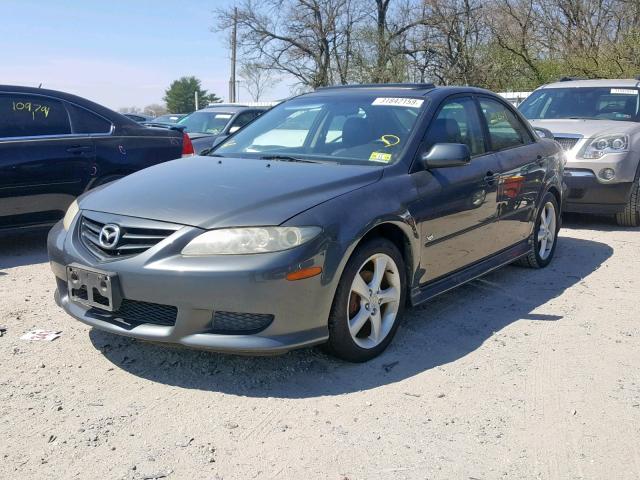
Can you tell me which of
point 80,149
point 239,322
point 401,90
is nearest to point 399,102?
point 401,90

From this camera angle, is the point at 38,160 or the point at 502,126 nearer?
the point at 502,126

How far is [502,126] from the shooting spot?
5.23 m

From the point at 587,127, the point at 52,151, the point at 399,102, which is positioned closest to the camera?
the point at 399,102

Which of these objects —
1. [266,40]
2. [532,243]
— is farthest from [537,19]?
[532,243]

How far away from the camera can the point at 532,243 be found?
561 cm

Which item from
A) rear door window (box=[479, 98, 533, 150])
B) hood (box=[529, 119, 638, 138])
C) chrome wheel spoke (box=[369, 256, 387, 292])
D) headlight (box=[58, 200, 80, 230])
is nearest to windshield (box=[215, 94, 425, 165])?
chrome wheel spoke (box=[369, 256, 387, 292])

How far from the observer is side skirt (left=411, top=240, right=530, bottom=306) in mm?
4066

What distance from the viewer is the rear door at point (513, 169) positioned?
4961mm

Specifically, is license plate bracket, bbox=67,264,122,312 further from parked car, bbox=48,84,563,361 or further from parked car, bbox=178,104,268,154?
parked car, bbox=178,104,268,154

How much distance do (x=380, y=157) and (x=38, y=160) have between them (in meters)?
3.44

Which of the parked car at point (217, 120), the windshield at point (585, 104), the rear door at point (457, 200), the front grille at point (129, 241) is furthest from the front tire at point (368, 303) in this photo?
the parked car at point (217, 120)

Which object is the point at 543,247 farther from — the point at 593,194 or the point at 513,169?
the point at 593,194

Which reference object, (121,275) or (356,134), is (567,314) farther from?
(121,275)

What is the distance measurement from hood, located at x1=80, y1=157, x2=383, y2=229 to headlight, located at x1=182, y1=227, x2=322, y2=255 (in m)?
0.04
